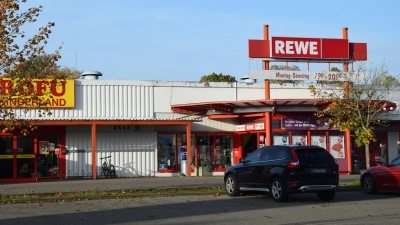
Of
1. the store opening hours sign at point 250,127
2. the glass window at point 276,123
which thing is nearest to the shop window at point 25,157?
the store opening hours sign at point 250,127

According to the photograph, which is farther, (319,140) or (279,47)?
(319,140)

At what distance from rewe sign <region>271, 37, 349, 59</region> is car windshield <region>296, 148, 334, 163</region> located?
555 inches

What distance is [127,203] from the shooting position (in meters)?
17.1

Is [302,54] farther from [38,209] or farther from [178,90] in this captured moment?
[38,209]

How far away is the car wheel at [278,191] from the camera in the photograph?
16703 millimetres

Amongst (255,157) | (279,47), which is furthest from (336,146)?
(255,157)

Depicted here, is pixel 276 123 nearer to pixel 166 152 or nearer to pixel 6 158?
pixel 166 152

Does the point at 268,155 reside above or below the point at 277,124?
below

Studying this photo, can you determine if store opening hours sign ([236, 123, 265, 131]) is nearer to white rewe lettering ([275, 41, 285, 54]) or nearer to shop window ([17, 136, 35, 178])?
white rewe lettering ([275, 41, 285, 54])

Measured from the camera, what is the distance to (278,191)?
1694 cm

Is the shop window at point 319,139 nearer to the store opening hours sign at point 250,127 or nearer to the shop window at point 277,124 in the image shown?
the shop window at point 277,124

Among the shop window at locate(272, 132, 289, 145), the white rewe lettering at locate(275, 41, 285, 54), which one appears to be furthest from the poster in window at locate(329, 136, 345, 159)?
the white rewe lettering at locate(275, 41, 285, 54)

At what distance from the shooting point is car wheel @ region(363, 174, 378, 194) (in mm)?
19111

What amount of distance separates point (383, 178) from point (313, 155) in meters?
3.04
